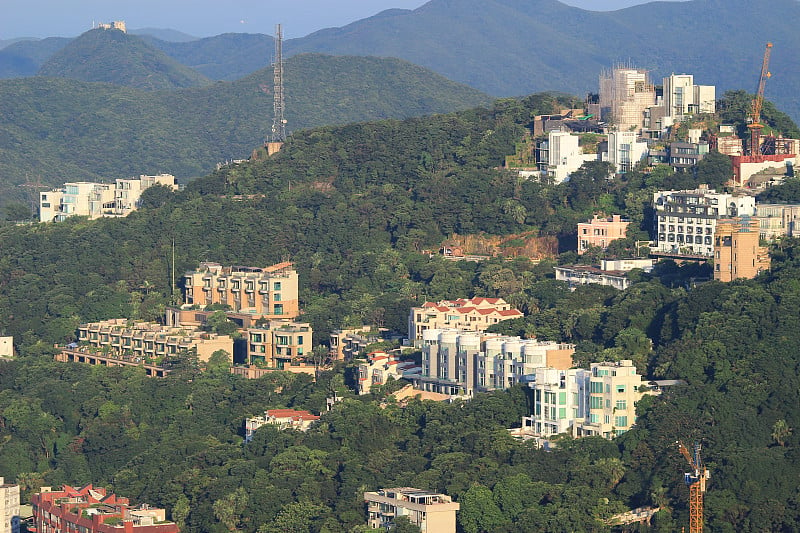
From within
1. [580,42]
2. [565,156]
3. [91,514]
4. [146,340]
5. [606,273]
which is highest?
[580,42]

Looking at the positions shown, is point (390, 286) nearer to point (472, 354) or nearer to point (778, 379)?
point (472, 354)

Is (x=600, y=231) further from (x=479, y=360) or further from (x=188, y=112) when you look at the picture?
(x=188, y=112)

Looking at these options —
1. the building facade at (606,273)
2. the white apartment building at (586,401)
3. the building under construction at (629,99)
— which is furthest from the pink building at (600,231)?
the white apartment building at (586,401)

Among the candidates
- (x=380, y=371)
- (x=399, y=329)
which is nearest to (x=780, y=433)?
(x=380, y=371)

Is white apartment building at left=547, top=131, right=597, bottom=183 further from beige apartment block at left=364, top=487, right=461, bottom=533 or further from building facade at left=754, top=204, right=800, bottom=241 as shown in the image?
beige apartment block at left=364, top=487, right=461, bottom=533

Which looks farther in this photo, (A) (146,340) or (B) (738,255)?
(A) (146,340)
